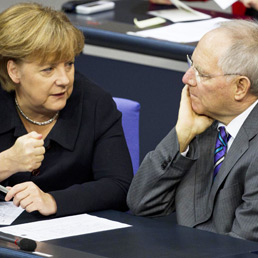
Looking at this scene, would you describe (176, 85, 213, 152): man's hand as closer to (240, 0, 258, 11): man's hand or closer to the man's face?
A: the man's face

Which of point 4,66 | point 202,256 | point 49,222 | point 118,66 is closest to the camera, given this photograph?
point 202,256

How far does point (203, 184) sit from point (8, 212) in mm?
643

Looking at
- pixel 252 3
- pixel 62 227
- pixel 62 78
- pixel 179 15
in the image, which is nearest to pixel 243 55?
pixel 62 78

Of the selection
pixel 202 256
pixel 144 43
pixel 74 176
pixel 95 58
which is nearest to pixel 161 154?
pixel 74 176

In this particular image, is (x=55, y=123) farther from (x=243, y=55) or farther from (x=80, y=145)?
(x=243, y=55)

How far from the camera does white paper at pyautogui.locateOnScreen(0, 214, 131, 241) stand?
7.76 feet

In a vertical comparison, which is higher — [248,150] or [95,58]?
[248,150]

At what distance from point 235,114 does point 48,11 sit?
76cm

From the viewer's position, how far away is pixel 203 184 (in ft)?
8.95

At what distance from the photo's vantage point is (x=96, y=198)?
9.04 ft

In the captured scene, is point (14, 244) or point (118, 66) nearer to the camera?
point (14, 244)

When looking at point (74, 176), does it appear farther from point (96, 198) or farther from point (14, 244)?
point (14, 244)

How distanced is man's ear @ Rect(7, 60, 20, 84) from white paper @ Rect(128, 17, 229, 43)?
1.28 meters

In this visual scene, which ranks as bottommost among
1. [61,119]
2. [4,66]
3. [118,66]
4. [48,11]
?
[118,66]
